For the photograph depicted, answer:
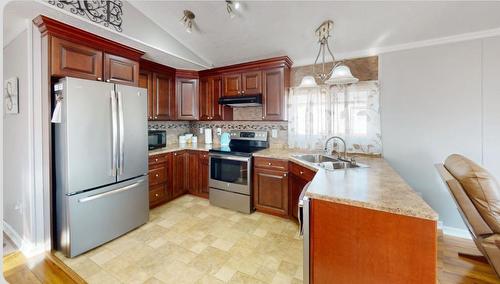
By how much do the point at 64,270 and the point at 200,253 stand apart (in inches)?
47.0

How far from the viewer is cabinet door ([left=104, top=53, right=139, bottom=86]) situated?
2.36 meters

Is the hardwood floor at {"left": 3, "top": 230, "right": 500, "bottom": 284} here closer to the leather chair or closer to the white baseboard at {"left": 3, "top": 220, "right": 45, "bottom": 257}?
the white baseboard at {"left": 3, "top": 220, "right": 45, "bottom": 257}

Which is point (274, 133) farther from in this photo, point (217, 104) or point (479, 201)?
point (479, 201)

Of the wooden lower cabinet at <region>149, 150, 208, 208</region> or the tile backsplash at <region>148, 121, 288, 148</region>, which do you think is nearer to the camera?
the wooden lower cabinet at <region>149, 150, 208, 208</region>

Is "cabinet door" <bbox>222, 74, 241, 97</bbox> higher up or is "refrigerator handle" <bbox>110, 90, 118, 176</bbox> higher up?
"cabinet door" <bbox>222, 74, 241, 97</bbox>

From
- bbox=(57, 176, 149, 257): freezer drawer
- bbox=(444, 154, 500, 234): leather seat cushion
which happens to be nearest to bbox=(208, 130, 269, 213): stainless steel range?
Result: bbox=(57, 176, 149, 257): freezer drawer

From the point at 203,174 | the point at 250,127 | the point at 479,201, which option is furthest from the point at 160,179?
the point at 479,201

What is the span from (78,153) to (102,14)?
156 centimetres

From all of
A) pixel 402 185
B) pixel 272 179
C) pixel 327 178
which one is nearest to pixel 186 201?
pixel 272 179

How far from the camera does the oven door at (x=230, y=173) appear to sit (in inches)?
116

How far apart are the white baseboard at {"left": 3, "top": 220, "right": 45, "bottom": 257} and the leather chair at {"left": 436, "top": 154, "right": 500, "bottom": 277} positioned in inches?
150

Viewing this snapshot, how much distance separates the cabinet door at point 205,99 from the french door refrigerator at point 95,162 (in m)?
1.38

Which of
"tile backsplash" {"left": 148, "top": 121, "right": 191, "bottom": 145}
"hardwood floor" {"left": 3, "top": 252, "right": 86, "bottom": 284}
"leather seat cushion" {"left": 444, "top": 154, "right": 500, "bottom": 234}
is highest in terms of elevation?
"tile backsplash" {"left": 148, "top": 121, "right": 191, "bottom": 145}

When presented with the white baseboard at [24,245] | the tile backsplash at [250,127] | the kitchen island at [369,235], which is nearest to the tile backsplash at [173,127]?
the tile backsplash at [250,127]
